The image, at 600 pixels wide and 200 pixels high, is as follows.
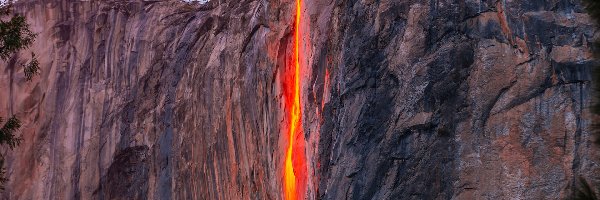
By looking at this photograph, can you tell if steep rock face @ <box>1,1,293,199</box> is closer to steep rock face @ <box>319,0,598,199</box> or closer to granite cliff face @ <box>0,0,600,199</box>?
granite cliff face @ <box>0,0,600,199</box>

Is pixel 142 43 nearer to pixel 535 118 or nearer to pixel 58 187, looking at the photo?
pixel 58 187

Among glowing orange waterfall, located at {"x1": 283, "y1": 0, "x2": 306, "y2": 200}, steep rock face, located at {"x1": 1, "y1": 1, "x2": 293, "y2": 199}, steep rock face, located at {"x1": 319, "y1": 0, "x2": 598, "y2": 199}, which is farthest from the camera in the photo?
steep rock face, located at {"x1": 1, "y1": 1, "x2": 293, "y2": 199}

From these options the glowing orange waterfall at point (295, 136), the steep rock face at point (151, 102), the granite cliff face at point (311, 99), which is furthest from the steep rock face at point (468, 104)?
the steep rock face at point (151, 102)

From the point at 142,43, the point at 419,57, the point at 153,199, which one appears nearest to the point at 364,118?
the point at 419,57

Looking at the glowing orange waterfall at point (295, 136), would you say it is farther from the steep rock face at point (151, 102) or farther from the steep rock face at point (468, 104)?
the steep rock face at point (468, 104)

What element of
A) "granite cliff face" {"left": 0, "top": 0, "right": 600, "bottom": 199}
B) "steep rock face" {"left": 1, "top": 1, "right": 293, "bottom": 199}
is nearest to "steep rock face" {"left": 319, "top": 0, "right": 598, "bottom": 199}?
"granite cliff face" {"left": 0, "top": 0, "right": 600, "bottom": 199}
